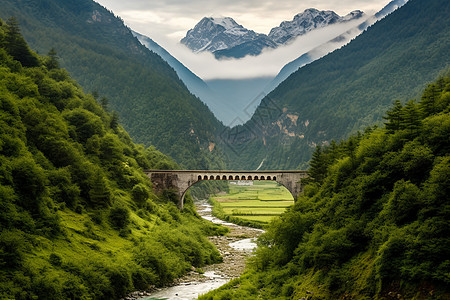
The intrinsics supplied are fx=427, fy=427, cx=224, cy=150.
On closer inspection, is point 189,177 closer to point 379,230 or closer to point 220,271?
point 220,271

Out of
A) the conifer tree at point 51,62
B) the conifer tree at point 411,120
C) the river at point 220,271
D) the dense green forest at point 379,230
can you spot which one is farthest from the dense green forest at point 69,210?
the conifer tree at point 411,120

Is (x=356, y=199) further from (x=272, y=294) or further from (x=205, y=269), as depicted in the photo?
(x=205, y=269)

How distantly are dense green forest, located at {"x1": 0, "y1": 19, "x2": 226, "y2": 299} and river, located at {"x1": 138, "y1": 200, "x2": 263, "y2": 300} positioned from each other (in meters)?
2.06

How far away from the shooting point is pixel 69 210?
55156mm

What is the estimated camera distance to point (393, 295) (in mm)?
26531

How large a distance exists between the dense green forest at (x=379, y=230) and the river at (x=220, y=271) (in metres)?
5.64

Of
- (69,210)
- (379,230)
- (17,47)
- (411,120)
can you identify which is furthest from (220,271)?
(17,47)

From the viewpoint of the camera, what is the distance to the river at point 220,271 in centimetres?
5047

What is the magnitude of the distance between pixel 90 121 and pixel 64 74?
86.5 feet

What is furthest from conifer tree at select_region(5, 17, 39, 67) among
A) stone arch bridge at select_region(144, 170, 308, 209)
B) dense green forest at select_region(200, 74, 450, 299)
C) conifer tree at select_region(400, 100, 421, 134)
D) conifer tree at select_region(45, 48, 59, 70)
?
conifer tree at select_region(400, 100, 421, 134)

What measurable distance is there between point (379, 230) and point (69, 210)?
38998 mm

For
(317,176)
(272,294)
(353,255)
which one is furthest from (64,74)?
(353,255)

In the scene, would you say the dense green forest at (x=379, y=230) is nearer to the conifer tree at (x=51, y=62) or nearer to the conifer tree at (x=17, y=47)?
the conifer tree at (x=17, y=47)

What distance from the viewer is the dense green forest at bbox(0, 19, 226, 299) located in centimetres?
3977
